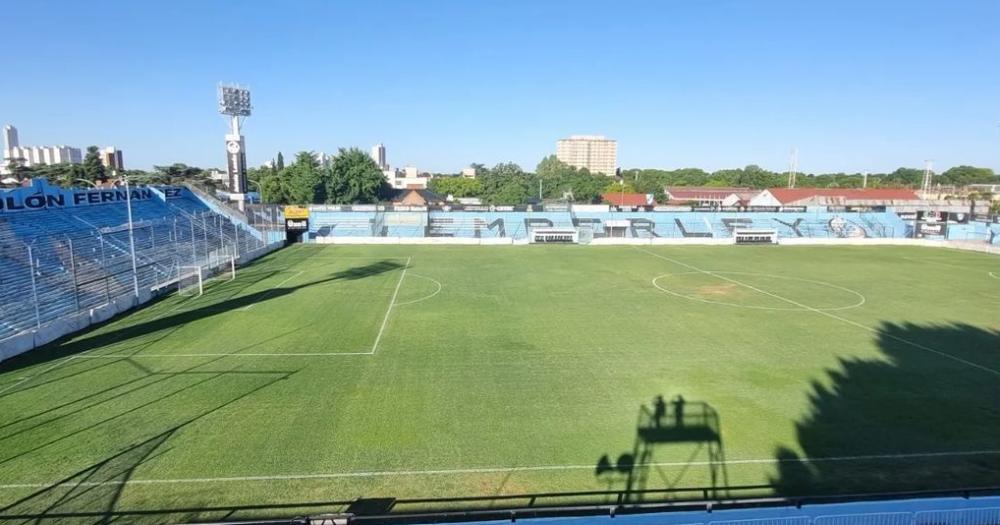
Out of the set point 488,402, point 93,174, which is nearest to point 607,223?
point 488,402

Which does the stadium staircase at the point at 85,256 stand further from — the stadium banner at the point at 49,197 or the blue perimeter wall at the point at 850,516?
the blue perimeter wall at the point at 850,516

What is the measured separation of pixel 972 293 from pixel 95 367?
3267cm

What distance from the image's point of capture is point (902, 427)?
10.4 m

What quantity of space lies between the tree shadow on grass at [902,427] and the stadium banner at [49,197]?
2462 cm

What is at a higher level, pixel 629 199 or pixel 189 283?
pixel 629 199

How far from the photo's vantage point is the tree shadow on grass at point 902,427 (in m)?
8.56

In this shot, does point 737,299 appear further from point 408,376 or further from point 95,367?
point 95,367

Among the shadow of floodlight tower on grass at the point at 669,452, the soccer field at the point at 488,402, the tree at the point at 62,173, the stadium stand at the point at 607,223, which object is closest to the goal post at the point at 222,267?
the soccer field at the point at 488,402

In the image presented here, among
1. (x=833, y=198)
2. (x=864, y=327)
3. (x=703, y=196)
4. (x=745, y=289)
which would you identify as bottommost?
(x=864, y=327)

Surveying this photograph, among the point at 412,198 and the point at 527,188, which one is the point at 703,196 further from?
the point at 412,198

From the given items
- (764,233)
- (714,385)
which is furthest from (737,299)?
(764,233)

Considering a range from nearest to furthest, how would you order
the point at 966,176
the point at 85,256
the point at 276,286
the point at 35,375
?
the point at 35,375 < the point at 85,256 < the point at 276,286 < the point at 966,176

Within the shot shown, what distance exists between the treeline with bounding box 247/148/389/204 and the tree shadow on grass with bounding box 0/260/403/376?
4997cm

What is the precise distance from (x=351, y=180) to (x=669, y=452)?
70255mm
